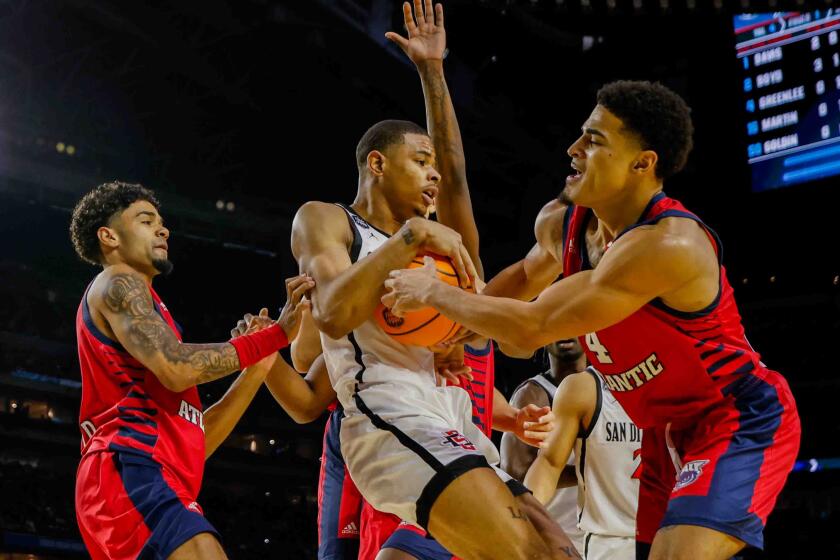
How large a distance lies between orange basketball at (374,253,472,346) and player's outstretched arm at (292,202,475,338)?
0.06 meters

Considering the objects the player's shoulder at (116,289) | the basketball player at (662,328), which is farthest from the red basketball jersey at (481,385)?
the player's shoulder at (116,289)

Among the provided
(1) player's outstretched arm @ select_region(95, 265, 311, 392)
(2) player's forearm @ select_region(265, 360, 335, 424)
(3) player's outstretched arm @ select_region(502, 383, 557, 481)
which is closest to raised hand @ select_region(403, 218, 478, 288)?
(1) player's outstretched arm @ select_region(95, 265, 311, 392)

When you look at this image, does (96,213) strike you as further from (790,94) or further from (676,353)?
(790,94)

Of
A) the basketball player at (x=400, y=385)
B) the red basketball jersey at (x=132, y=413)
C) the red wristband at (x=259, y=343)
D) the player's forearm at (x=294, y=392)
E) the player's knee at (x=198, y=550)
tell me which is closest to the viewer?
the basketball player at (x=400, y=385)

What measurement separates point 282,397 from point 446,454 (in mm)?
1760

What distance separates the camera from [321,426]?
19.0 m

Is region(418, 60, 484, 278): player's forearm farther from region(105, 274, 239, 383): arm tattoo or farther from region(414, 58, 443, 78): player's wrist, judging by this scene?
region(105, 274, 239, 383): arm tattoo

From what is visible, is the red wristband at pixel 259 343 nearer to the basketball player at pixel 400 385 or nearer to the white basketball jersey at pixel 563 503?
the basketball player at pixel 400 385

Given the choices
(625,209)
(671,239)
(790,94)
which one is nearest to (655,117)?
(625,209)

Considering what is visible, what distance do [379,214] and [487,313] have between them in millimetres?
759

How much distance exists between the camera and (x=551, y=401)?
5691 millimetres

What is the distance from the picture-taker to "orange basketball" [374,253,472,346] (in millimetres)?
3180

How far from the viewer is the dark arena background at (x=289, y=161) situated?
1160 centimetres

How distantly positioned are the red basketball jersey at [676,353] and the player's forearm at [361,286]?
0.71 metres
